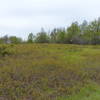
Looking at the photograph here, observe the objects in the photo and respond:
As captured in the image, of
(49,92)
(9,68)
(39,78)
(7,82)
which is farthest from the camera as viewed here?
(9,68)

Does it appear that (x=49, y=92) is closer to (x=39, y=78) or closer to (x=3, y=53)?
(x=39, y=78)

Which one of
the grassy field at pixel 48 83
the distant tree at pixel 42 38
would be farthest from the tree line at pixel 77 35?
the grassy field at pixel 48 83

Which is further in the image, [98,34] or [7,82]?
[98,34]

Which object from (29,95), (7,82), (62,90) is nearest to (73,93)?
(62,90)

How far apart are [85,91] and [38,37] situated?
48.6 meters

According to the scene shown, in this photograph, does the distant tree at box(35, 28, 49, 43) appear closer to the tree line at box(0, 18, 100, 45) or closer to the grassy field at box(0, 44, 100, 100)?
the tree line at box(0, 18, 100, 45)

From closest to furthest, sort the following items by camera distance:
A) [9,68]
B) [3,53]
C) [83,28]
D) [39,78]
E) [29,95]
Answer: [29,95] → [39,78] → [9,68] → [3,53] → [83,28]

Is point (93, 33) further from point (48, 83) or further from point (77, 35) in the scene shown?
point (48, 83)

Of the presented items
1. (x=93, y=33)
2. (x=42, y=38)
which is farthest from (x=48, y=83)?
(x=42, y=38)

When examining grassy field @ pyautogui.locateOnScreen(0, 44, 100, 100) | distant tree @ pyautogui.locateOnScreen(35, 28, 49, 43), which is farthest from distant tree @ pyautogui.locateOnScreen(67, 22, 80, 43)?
grassy field @ pyautogui.locateOnScreen(0, 44, 100, 100)

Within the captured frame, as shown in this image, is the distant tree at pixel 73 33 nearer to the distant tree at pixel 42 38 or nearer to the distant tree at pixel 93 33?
the distant tree at pixel 93 33

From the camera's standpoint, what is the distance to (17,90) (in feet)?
24.2

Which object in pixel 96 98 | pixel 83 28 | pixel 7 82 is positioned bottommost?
pixel 96 98

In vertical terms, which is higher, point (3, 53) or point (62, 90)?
point (3, 53)
